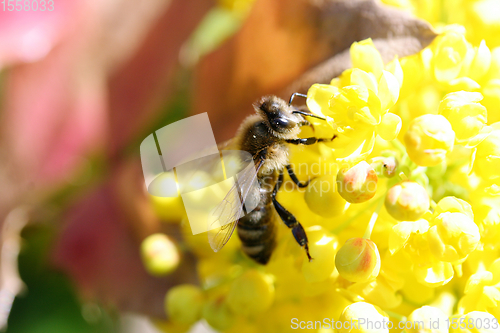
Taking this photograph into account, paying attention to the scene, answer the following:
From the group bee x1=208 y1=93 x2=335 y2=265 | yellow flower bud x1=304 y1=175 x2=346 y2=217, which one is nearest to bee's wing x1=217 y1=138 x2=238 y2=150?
bee x1=208 y1=93 x2=335 y2=265

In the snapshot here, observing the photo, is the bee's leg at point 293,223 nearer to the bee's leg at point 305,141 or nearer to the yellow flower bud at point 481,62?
the bee's leg at point 305,141

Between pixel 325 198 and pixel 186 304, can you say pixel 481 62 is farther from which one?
pixel 186 304

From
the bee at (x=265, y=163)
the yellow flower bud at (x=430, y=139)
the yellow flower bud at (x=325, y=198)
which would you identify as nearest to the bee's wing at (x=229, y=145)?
the bee at (x=265, y=163)

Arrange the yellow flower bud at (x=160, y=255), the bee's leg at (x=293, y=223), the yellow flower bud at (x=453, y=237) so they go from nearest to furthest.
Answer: the yellow flower bud at (x=453, y=237)
the bee's leg at (x=293, y=223)
the yellow flower bud at (x=160, y=255)

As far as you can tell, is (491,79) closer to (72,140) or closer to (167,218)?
(167,218)

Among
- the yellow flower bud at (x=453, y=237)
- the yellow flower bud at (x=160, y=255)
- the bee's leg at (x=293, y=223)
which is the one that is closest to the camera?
the yellow flower bud at (x=453, y=237)

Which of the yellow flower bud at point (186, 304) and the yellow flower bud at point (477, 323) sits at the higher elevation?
the yellow flower bud at point (477, 323)

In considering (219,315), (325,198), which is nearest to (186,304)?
(219,315)
